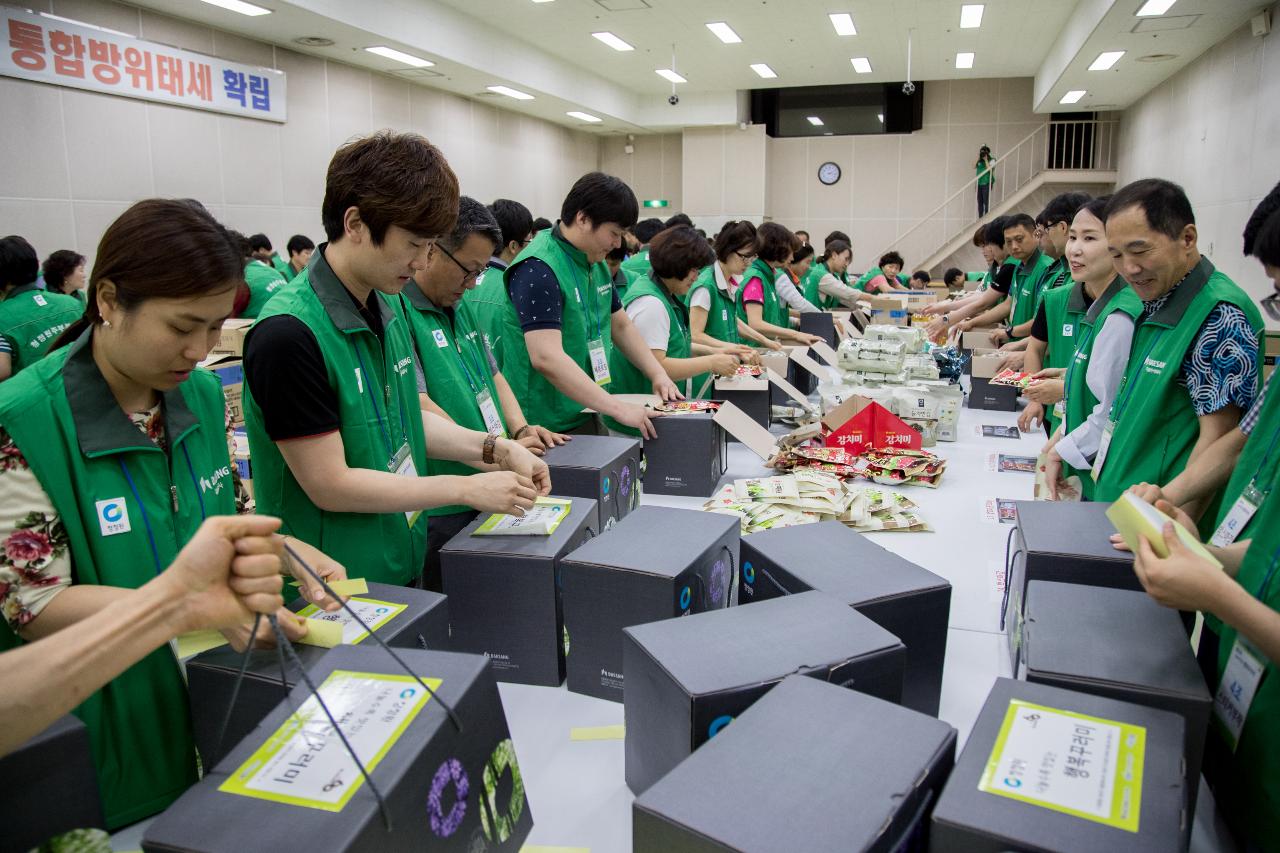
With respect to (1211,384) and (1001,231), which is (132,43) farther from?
(1211,384)

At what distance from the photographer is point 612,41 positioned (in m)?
10.4

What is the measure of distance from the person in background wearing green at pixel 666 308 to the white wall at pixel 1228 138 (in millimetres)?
4928

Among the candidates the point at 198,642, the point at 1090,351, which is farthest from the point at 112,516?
the point at 1090,351

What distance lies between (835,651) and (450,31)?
9.09 meters

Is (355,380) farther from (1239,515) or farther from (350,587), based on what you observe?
(1239,515)

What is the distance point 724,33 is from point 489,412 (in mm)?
9514

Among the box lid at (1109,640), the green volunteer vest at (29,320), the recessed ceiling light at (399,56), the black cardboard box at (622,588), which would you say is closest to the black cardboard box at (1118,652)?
the box lid at (1109,640)

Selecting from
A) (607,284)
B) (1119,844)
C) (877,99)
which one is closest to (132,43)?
(607,284)

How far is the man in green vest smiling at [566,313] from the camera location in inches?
97.9

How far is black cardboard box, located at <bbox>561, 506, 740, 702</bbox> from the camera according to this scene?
1412 millimetres

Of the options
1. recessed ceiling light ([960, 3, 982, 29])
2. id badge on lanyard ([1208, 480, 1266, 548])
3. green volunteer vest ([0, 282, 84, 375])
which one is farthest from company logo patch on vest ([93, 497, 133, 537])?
recessed ceiling light ([960, 3, 982, 29])

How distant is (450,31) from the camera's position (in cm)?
871

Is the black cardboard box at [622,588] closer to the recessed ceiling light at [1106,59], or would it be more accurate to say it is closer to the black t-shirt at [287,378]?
the black t-shirt at [287,378]

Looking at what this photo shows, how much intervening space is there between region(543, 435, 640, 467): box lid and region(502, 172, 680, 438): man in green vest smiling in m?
0.23
